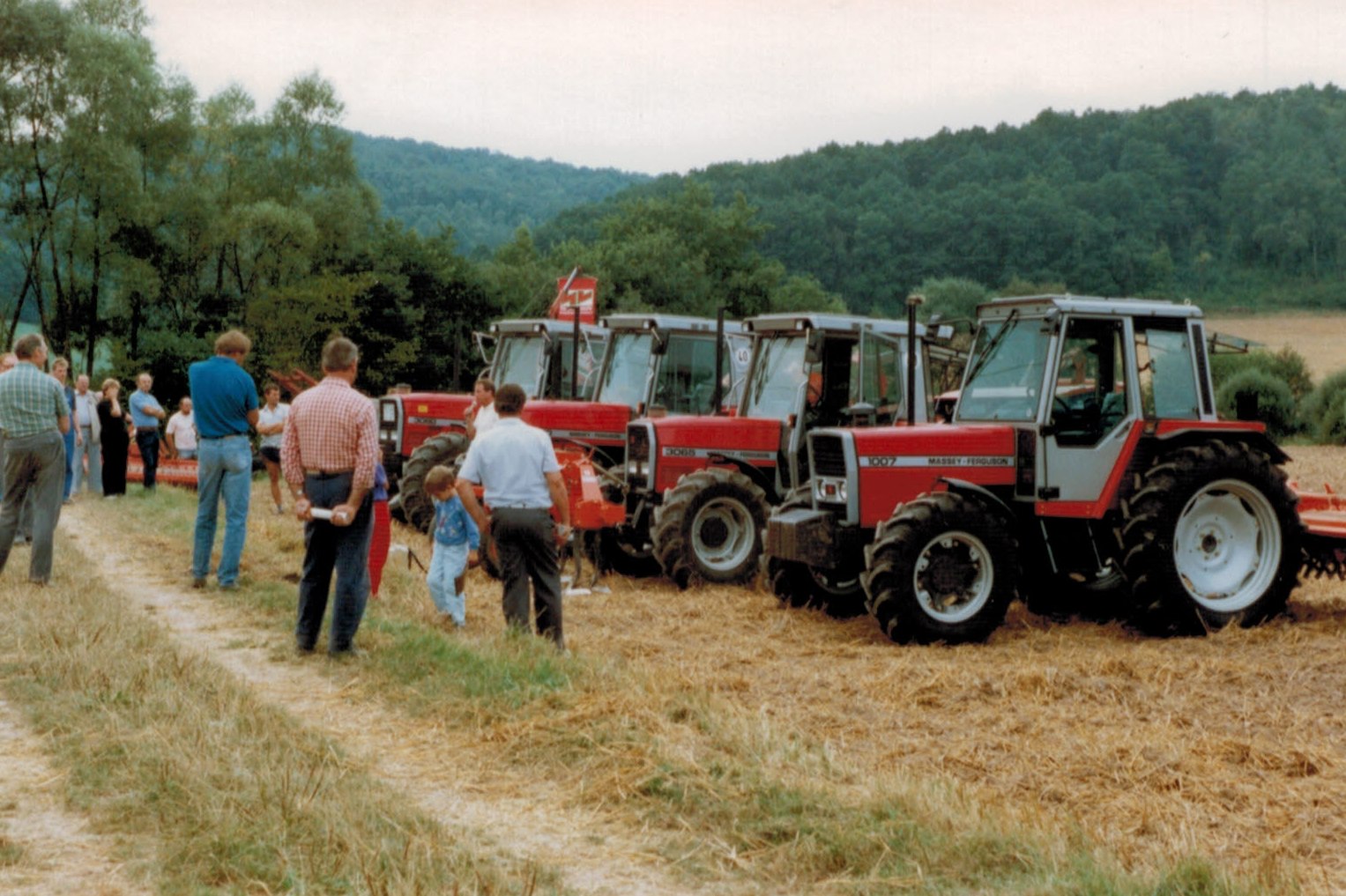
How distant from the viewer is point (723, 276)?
58156 millimetres

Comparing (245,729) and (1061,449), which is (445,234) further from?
(245,729)

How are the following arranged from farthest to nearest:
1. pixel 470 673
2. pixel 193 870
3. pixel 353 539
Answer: pixel 353 539
pixel 470 673
pixel 193 870

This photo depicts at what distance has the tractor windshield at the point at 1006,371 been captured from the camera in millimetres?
10039

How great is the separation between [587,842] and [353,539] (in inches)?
138

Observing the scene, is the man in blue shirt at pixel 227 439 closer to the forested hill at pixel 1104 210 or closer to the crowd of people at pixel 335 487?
the crowd of people at pixel 335 487

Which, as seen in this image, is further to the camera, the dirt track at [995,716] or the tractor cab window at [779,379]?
the tractor cab window at [779,379]

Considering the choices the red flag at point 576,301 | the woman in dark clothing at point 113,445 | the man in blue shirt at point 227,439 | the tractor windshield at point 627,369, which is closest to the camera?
the man in blue shirt at point 227,439

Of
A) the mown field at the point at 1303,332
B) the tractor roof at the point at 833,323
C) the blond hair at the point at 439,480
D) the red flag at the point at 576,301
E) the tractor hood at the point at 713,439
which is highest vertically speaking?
the mown field at the point at 1303,332

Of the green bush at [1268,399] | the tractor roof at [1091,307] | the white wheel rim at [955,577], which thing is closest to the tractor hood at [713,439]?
the tractor roof at [1091,307]

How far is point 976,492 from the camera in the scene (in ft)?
31.2

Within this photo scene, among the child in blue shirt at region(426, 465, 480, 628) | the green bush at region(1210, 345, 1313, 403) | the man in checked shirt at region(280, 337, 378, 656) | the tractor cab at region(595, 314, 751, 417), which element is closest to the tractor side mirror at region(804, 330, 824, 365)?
the tractor cab at region(595, 314, 751, 417)

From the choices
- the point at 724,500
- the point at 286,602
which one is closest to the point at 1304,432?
the point at 724,500

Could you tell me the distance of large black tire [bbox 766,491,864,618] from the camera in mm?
10516

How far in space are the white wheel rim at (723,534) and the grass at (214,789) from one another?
5625mm
